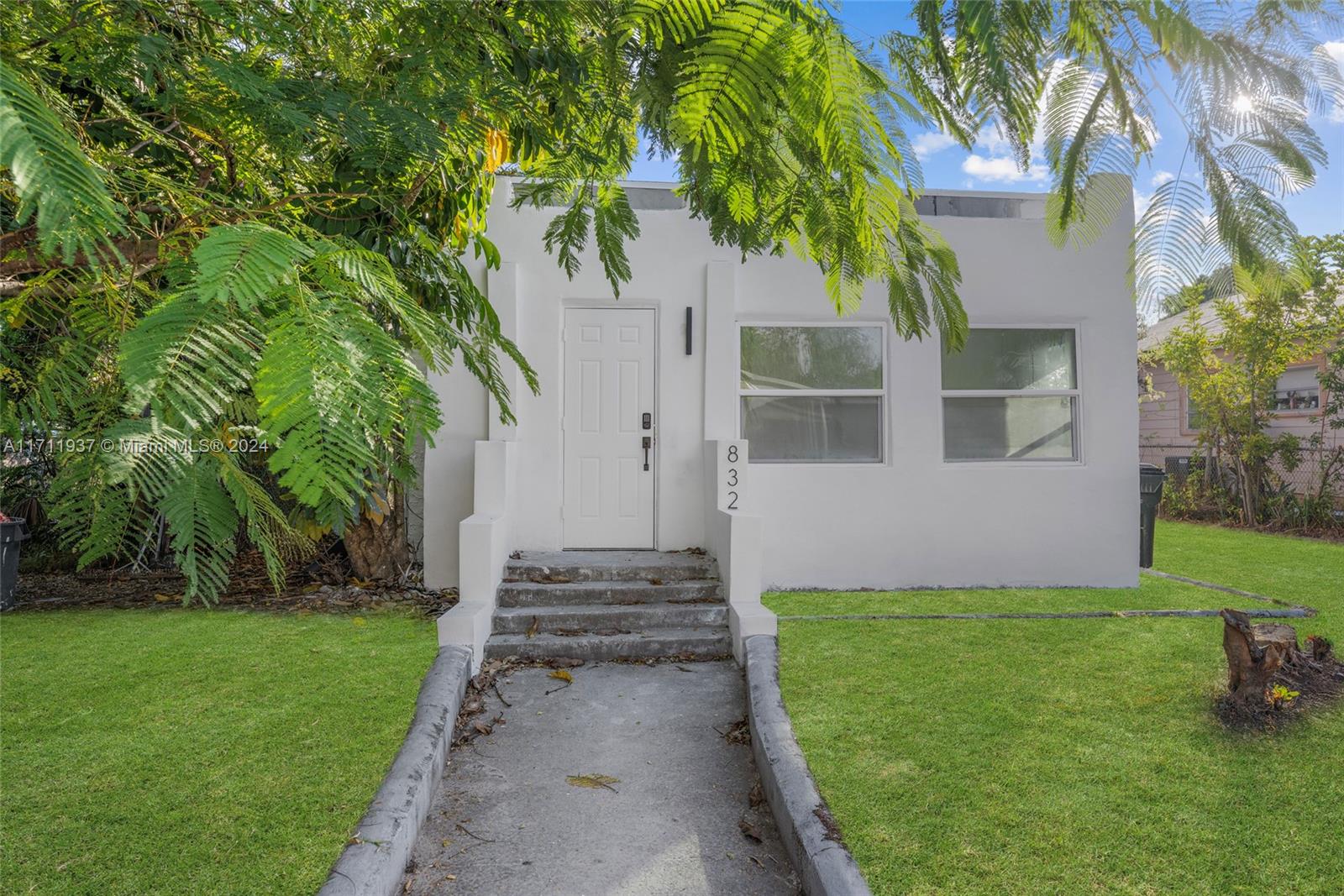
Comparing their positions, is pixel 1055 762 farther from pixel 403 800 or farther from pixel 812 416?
pixel 812 416

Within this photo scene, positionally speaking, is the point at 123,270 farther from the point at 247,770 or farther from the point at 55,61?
the point at 247,770

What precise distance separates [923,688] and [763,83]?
4.11m

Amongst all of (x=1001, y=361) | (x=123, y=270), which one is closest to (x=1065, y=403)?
(x=1001, y=361)

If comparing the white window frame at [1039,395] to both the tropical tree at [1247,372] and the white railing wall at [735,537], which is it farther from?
the tropical tree at [1247,372]

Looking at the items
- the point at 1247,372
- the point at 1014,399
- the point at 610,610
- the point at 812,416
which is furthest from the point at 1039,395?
the point at 1247,372

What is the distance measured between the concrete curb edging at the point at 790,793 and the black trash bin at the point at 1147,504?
16.3 ft

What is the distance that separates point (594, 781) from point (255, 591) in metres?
5.05

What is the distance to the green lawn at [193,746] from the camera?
286cm

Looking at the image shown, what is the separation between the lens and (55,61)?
1.84m

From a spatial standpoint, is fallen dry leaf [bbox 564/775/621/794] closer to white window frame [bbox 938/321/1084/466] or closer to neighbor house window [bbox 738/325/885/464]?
neighbor house window [bbox 738/325/885/464]

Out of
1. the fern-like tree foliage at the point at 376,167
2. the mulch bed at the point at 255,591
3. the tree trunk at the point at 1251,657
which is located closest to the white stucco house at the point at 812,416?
the mulch bed at the point at 255,591

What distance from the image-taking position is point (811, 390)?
24.4ft

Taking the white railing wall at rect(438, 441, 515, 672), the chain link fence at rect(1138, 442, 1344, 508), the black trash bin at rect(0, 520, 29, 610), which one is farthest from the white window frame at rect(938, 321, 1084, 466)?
the black trash bin at rect(0, 520, 29, 610)

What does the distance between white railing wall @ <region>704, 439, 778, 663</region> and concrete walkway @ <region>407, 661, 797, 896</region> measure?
45cm
